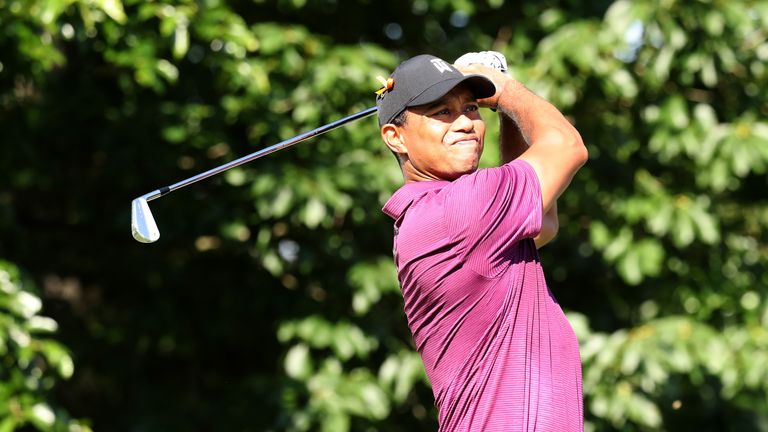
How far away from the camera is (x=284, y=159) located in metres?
5.97

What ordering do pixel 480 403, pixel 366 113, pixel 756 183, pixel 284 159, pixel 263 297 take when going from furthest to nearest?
pixel 756 183
pixel 263 297
pixel 284 159
pixel 366 113
pixel 480 403

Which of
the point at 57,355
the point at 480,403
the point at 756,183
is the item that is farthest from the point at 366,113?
the point at 756,183

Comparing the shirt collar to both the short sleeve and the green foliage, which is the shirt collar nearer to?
the short sleeve

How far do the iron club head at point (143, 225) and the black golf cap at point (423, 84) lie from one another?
77cm

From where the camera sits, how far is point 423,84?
2.74 m

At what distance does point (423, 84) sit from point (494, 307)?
1.67 ft

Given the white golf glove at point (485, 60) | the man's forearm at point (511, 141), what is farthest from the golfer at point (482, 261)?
the man's forearm at point (511, 141)

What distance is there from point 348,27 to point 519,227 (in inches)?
167

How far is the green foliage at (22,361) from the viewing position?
15.8ft

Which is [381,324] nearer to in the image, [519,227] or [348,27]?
[348,27]

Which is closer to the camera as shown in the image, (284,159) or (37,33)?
(37,33)

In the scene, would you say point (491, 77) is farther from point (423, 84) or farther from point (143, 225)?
Answer: point (143, 225)

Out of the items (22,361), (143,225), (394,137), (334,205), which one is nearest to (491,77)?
(394,137)

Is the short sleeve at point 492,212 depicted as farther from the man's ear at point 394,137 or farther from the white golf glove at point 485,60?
the white golf glove at point 485,60
